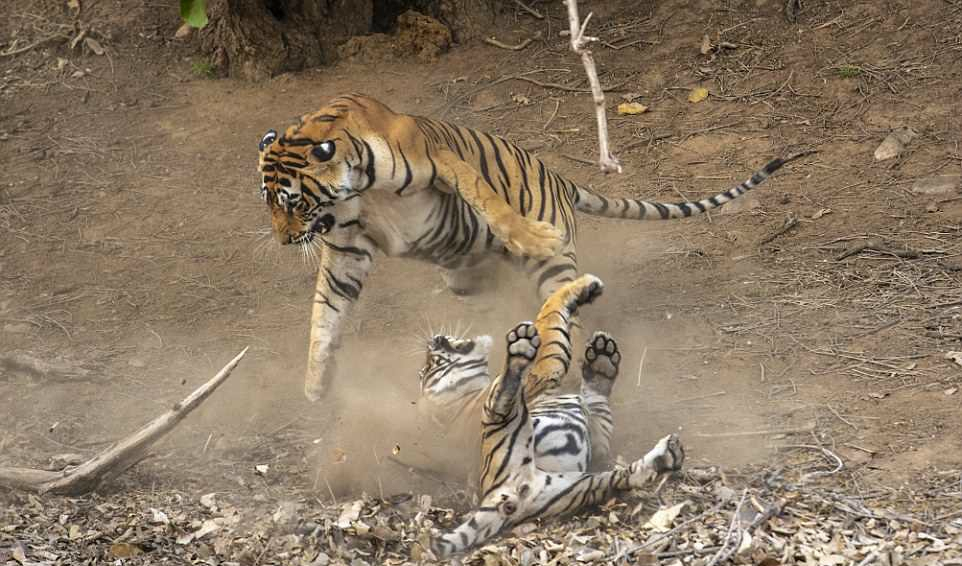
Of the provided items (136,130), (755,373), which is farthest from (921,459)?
(136,130)

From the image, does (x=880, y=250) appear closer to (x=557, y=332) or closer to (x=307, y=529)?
(x=557, y=332)

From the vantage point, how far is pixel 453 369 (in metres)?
5.38

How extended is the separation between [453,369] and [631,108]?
3514 millimetres

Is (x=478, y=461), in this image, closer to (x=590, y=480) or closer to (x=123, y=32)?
(x=590, y=480)

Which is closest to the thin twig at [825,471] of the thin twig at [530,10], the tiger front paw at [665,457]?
the tiger front paw at [665,457]

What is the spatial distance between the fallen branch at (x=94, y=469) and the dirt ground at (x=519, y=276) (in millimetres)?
117

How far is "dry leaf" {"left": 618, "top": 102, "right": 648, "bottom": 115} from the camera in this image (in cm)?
823

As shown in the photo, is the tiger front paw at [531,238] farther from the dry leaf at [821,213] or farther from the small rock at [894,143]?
the small rock at [894,143]

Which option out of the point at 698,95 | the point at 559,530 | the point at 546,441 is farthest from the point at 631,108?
the point at 559,530

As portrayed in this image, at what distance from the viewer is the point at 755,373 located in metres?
5.50

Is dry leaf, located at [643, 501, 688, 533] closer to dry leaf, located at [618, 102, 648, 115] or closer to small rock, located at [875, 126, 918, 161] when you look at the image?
small rock, located at [875, 126, 918, 161]

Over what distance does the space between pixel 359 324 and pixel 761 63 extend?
11.7ft

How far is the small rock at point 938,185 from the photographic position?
6701 millimetres

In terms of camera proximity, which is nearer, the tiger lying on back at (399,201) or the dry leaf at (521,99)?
the tiger lying on back at (399,201)
